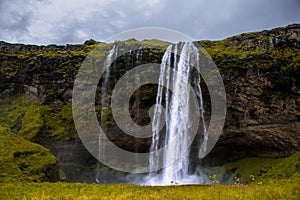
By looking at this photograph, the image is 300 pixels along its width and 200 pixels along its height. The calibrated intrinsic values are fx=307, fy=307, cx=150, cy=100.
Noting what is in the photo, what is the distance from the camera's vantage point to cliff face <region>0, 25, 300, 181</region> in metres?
35.6

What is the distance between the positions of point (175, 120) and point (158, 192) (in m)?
23.3

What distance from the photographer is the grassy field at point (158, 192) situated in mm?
10709

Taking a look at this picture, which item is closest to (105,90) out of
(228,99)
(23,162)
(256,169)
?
(228,99)

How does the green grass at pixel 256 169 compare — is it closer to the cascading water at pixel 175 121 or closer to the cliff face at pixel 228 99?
the cliff face at pixel 228 99

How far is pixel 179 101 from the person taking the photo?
37.4 metres

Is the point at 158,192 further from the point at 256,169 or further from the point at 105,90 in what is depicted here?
the point at 105,90

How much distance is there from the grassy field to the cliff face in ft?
76.9

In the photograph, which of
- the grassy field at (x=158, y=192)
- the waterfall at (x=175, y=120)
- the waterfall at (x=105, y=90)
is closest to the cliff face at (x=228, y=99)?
the waterfall at (x=105, y=90)

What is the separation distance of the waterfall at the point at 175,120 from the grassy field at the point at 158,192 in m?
20.7

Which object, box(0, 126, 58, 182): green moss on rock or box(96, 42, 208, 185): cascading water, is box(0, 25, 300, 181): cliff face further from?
box(0, 126, 58, 182): green moss on rock

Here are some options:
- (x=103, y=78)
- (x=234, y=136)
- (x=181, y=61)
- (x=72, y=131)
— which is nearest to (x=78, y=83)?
(x=103, y=78)

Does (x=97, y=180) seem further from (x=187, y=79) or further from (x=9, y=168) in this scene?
(x=9, y=168)

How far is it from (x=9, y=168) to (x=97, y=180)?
1980 cm

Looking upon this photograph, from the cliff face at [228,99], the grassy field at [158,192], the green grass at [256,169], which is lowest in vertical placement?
the green grass at [256,169]
